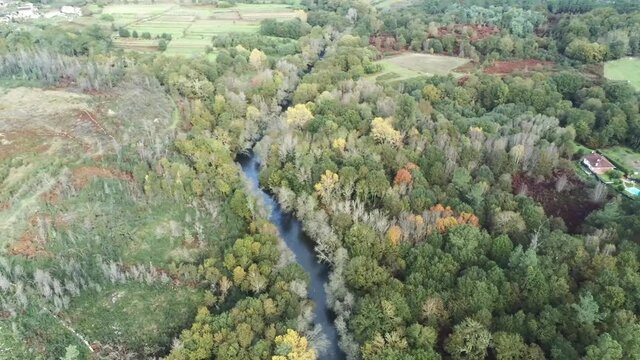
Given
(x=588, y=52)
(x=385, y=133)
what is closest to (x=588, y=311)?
(x=385, y=133)

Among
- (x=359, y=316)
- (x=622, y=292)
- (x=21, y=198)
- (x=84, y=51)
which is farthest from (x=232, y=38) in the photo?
(x=622, y=292)

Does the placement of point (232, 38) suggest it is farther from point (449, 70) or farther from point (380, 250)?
point (380, 250)

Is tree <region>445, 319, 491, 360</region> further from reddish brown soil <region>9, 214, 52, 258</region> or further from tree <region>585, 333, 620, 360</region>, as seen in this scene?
reddish brown soil <region>9, 214, 52, 258</region>

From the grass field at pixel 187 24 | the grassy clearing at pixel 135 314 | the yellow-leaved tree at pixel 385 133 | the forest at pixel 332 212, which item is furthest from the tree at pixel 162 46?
the grassy clearing at pixel 135 314

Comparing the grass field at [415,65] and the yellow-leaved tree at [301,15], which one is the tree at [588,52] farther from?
the yellow-leaved tree at [301,15]

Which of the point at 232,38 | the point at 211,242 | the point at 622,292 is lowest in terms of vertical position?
the point at 211,242
